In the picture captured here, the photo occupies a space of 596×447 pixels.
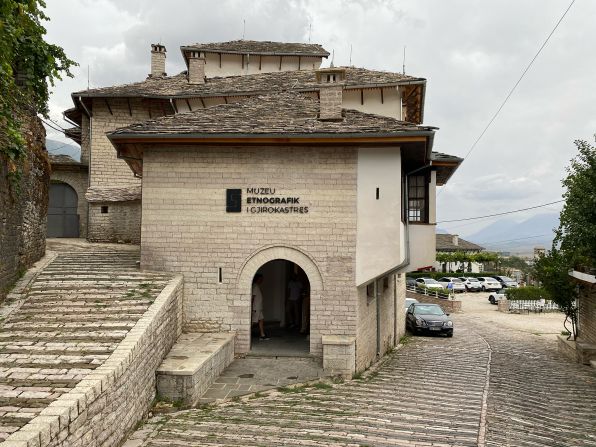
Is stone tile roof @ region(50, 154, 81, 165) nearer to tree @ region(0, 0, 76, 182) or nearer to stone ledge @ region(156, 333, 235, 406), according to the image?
tree @ region(0, 0, 76, 182)

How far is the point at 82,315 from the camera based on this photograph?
8.63 metres

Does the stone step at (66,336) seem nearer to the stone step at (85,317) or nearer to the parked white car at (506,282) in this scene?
the stone step at (85,317)

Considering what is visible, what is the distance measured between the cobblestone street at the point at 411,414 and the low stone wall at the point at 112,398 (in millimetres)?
466

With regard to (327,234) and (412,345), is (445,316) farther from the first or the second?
(327,234)

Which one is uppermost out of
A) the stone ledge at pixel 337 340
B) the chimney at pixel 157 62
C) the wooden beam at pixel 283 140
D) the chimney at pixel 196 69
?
the chimney at pixel 157 62

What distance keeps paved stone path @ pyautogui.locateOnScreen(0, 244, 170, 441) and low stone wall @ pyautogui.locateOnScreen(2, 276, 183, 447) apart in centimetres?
32

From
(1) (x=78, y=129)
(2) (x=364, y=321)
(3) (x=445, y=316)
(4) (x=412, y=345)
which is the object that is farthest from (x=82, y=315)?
(1) (x=78, y=129)

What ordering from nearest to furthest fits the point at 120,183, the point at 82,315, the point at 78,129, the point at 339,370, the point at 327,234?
the point at 82,315 → the point at 339,370 → the point at 327,234 → the point at 120,183 → the point at 78,129

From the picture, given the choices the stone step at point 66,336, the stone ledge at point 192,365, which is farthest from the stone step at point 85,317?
the stone ledge at point 192,365

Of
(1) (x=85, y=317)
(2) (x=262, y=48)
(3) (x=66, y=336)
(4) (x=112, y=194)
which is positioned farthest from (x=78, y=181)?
(3) (x=66, y=336)

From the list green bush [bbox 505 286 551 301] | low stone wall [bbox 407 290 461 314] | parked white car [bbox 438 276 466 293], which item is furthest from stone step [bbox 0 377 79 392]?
parked white car [bbox 438 276 466 293]

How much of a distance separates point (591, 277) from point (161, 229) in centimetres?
1208

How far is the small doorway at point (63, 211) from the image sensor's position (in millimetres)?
21141

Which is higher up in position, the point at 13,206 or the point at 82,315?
the point at 13,206
